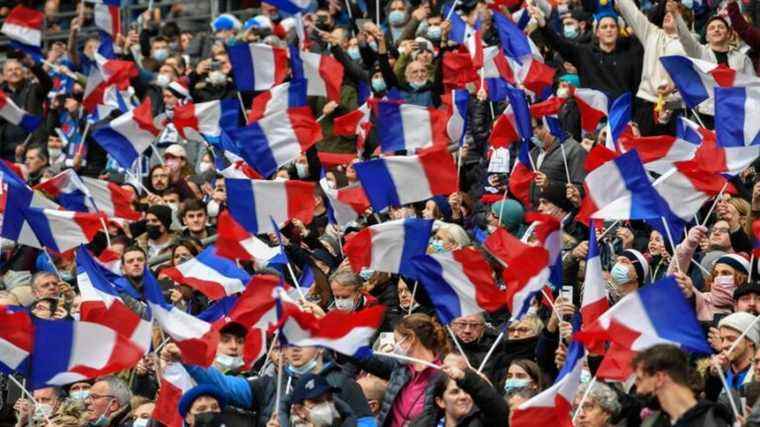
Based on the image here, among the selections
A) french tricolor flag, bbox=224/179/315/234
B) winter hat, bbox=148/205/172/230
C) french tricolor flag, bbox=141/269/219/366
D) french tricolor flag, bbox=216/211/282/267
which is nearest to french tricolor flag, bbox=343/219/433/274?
french tricolor flag, bbox=216/211/282/267

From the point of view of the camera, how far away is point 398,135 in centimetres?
1664

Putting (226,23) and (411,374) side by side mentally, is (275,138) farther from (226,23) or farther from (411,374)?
(226,23)

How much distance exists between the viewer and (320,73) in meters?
18.6

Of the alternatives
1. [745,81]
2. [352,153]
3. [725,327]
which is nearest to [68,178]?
[352,153]

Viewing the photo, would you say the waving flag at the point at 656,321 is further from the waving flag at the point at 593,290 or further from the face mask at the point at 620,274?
the face mask at the point at 620,274

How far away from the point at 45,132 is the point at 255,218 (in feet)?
28.1

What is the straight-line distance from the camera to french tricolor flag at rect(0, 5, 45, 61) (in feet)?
75.6

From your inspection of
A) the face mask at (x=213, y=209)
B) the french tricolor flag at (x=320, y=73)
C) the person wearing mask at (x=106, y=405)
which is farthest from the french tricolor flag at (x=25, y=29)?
the person wearing mask at (x=106, y=405)

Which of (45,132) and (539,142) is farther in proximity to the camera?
(45,132)

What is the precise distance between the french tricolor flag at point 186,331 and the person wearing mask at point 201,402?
13.6 inches

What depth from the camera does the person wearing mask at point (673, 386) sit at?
9.18 meters

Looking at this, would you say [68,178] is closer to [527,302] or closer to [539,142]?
[539,142]

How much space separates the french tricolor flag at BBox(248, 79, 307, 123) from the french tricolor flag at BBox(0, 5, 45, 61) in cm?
608

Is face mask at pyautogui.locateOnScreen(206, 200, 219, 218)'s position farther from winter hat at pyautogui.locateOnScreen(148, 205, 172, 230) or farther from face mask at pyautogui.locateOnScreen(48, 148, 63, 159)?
face mask at pyautogui.locateOnScreen(48, 148, 63, 159)
